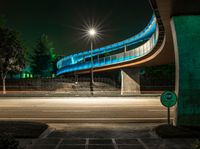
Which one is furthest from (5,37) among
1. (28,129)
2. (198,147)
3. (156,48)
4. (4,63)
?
(198,147)

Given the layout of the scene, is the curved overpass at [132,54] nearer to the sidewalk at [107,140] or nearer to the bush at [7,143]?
the sidewalk at [107,140]

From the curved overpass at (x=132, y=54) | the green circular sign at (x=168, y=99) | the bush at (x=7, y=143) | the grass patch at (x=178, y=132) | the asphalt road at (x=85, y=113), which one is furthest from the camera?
the curved overpass at (x=132, y=54)

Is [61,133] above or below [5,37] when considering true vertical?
below

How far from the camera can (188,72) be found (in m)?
10.5

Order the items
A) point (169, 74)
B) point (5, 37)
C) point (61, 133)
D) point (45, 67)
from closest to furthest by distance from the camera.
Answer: point (61, 133), point (5, 37), point (169, 74), point (45, 67)

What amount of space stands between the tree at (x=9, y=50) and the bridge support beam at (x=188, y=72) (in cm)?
3875

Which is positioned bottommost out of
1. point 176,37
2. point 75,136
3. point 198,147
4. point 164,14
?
point 75,136

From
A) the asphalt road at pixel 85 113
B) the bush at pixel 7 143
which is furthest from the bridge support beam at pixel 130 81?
the bush at pixel 7 143

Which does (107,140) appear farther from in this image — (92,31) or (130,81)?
(130,81)

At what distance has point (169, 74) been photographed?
65.3 metres

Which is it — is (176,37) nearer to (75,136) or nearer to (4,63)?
(75,136)

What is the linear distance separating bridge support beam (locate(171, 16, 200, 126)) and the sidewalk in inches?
65.4

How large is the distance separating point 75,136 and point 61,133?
0.83 metres

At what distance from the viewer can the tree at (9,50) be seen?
145ft
